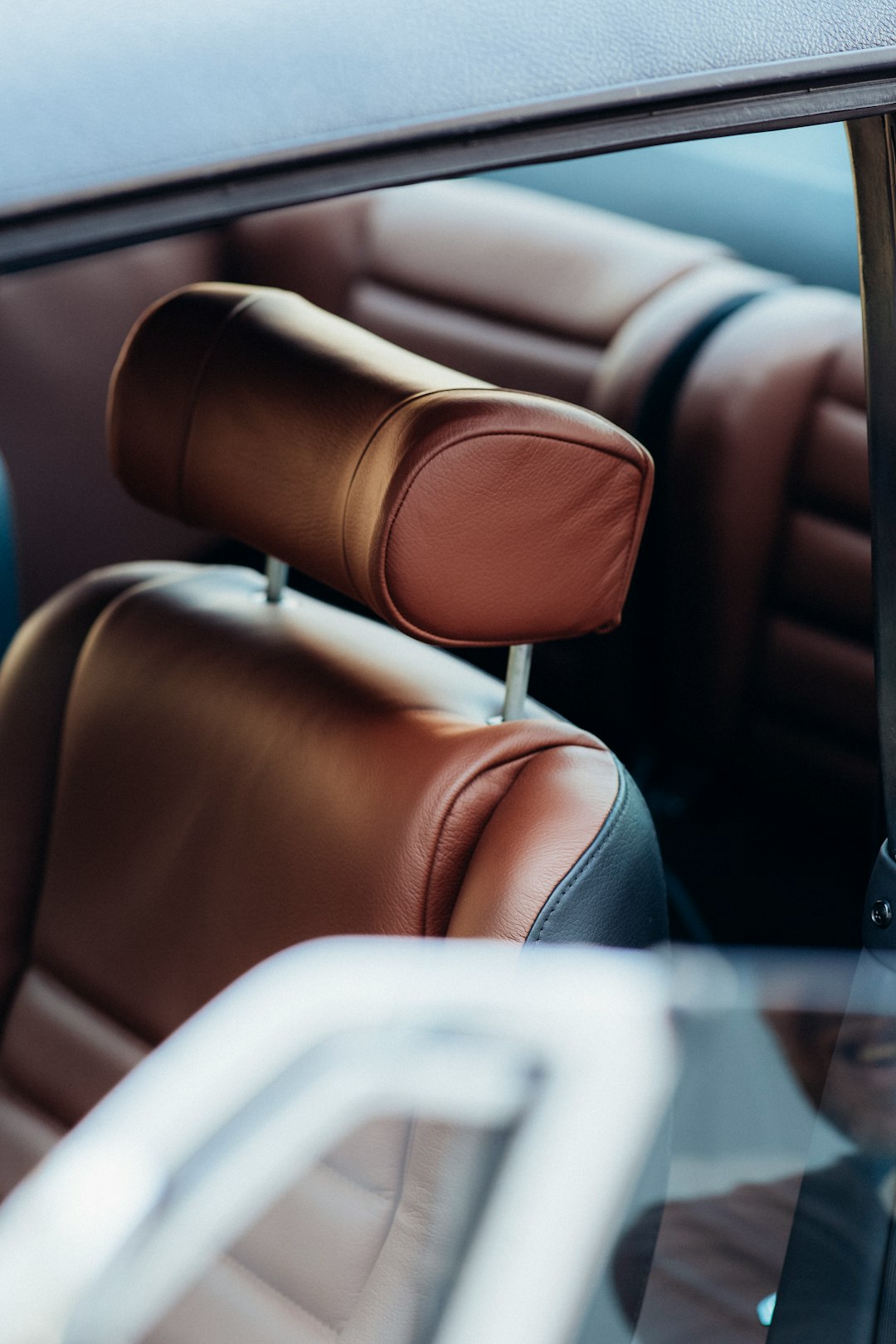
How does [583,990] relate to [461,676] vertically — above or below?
above

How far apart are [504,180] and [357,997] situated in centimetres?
216

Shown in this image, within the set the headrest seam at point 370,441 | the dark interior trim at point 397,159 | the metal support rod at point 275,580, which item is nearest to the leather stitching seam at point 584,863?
the headrest seam at point 370,441

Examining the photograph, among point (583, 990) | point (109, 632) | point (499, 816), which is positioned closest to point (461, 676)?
point (499, 816)

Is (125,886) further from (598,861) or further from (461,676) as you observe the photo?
(598,861)

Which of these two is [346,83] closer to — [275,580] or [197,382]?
[197,382]

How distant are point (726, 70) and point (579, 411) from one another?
0.39 metres

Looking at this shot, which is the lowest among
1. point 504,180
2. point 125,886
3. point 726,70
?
point 125,886

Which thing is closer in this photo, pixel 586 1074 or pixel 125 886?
pixel 586 1074

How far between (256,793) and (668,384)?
1.00 m

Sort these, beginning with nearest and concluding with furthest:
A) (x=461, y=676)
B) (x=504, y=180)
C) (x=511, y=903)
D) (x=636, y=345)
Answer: (x=511, y=903)
(x=461, y=676)
(x=636, y=345)
(x=504, y=180)

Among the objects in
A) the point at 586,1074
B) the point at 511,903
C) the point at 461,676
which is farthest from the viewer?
the point at 461,676

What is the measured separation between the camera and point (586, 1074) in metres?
0.65

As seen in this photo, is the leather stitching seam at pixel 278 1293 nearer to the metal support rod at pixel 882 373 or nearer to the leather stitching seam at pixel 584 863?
the leather stitching seam at pixel 584 863

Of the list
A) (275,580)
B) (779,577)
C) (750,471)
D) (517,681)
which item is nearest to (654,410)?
(750,471)
